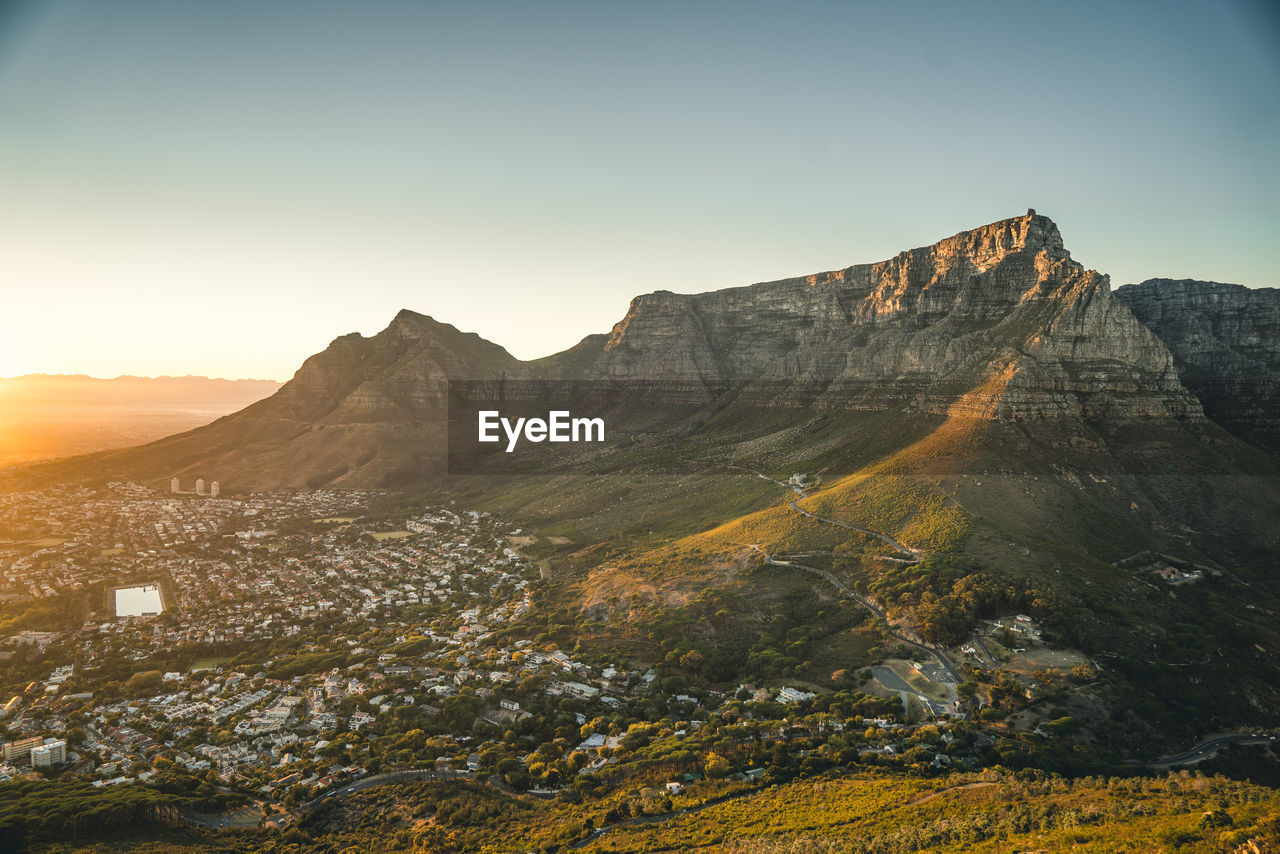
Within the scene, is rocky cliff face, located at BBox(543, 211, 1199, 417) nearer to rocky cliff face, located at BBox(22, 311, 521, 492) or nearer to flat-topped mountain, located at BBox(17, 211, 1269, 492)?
flat-topped mountain, located at BBox(17, 211, 1269, 492)

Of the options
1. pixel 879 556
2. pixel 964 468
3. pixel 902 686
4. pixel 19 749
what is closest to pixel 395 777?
pixel 19 749

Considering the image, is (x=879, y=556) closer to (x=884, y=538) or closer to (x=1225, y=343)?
(x=884, y=538)

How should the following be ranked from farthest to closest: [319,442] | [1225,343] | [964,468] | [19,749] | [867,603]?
[319,442], [1225,343], [964,468], [867,603], [19,749]

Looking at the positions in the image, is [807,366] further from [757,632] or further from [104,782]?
[104,782]

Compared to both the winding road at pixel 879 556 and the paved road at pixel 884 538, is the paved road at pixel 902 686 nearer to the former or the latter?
the winding road at pixel 879 556

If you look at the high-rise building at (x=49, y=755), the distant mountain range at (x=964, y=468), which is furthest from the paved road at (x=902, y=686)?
the high-rise building at (x=49, y=755)

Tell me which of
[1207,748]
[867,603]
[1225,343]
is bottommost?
[1207,748]

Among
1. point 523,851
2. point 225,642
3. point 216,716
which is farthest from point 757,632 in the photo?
point 225,642
